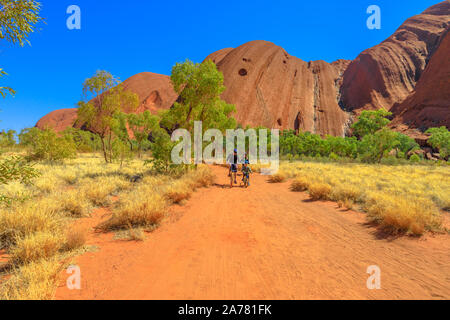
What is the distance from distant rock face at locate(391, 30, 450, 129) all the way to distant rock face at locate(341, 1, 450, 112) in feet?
31.3

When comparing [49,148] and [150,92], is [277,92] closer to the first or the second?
[150,92]

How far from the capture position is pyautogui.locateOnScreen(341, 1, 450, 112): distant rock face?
71000mm

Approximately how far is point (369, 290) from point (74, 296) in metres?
4.56

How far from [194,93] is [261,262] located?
11.8 metres

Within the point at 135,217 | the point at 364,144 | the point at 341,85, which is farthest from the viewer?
the point at 341,85

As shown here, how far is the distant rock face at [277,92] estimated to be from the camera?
62938 mm

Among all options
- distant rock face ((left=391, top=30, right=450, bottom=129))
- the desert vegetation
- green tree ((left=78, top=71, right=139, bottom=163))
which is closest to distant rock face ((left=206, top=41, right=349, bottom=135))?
distant rock face ((left=391, top=30, right=450, bottom=129))

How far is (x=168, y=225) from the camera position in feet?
19.3

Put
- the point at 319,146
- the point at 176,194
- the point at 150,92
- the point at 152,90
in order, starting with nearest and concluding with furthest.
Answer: the point at 176,194 < the point at 319,146 < the point at 150,92 < the point at 152,90

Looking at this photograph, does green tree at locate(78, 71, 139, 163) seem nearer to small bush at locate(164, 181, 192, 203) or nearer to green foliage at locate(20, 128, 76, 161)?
green foliage at locate(20, 128, 76, 161)

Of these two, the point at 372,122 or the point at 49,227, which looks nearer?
the point at 49,227

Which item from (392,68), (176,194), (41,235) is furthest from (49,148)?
(392,68)

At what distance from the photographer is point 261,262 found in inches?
156
